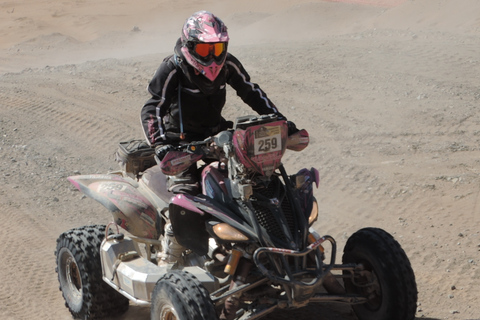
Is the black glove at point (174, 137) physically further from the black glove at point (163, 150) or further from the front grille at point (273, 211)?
the front grille at point (273, 211)

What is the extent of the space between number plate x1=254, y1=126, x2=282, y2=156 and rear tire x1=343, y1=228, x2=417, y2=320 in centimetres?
107

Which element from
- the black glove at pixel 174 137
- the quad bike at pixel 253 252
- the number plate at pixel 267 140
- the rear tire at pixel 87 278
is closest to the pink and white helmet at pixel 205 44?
the black glove at pixel 174 137

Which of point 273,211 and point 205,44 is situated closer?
point 273,211

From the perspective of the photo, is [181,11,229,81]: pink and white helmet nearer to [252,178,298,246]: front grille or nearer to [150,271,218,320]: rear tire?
[252,178,298,246]: front grille

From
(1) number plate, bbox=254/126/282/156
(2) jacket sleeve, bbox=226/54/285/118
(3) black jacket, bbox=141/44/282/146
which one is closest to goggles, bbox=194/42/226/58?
(3) black jacket, bbox=141/44/282/146

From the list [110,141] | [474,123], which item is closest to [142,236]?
[110,141]

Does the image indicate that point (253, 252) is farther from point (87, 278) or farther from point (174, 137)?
point (87, 278)

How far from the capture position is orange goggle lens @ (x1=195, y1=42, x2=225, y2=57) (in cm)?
512

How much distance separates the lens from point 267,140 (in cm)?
457

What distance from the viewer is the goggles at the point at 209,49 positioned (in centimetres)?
512

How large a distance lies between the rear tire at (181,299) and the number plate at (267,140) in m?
0.99

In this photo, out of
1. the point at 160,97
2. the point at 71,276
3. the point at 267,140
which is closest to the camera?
the point at 267,140

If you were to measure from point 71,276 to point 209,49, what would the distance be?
8.21 feet

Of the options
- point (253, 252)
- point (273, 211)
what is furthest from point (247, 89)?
point (253, 252)
